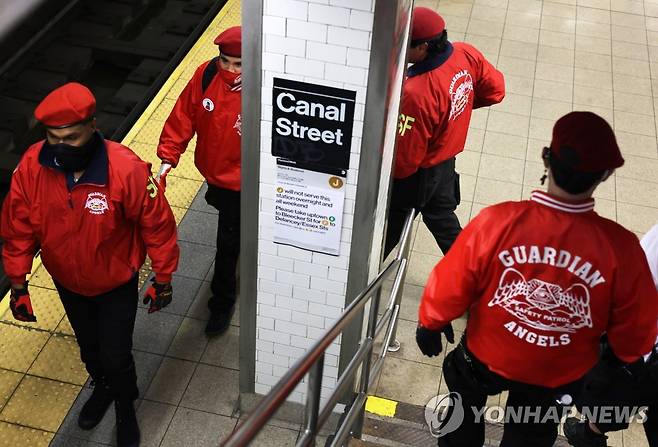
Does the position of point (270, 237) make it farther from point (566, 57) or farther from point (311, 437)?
point (566, 57)

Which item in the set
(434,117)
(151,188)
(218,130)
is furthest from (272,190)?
(434,117)

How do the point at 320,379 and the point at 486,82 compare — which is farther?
the point at 486,82

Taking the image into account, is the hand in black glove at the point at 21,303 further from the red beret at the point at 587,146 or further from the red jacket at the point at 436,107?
the red beret at the point at 587,146

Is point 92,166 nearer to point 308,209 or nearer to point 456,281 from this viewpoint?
point 308,209

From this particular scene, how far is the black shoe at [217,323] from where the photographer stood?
454 cm

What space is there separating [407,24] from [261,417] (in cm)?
209

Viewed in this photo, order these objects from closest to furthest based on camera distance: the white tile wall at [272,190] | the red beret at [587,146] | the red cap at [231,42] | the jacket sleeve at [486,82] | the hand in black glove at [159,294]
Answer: the red beret at [587,146] → the white tile wall at [272,190] → the hand in black glove at [159,294] → the red cap at [231,42] → the jacket sleeve at [486,82]

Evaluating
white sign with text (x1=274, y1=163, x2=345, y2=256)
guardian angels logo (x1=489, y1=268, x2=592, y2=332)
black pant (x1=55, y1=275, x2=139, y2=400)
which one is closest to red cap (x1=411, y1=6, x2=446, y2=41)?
white sign with text (x1=274, y1=163, x2=345, y2=256)

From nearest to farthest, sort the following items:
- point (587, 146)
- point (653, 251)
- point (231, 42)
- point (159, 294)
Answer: point (587, 146) < point (653, 251) < point (159, 294) < point (231, 42)

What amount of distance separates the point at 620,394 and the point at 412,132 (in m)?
1.64

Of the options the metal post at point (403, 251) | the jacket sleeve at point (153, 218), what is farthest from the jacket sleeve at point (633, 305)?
the jacket sleeve at point (153, 218)

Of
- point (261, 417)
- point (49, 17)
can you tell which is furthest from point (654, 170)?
point (49, 17)

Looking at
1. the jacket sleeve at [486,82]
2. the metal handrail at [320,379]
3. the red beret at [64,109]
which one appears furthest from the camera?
the jacket sleeve at [486,82]

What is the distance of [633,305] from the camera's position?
2.45 m
